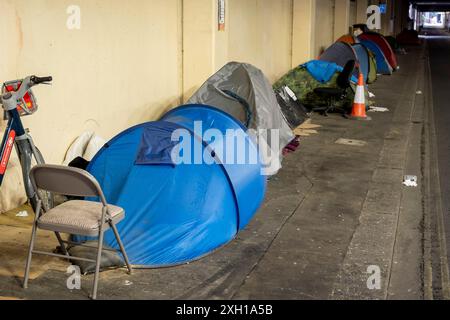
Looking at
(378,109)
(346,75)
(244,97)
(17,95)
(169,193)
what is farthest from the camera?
(378,109)

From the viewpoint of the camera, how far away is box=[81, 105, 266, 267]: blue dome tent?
4.54 metres

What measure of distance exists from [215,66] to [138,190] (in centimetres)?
406

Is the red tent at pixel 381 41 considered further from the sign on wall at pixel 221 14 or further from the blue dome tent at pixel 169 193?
the blue dome tent at pixel 169 193

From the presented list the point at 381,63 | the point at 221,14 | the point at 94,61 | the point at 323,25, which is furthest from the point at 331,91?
the point at 381,63

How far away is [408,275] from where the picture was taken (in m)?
4.49

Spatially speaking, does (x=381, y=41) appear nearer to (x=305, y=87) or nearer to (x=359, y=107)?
(x=305, y=87)

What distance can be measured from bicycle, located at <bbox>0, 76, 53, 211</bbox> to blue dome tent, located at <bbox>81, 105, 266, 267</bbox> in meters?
0.56

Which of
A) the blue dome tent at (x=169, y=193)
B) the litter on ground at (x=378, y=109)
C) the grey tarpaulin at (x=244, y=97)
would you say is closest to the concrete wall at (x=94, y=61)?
the grey tarpaulin at (x=244, y=97)

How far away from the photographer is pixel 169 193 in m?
4.61

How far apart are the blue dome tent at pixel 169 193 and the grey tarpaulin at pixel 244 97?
2314mm

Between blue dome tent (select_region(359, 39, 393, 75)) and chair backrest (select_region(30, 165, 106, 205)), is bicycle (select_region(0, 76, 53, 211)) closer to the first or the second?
chair backrest (select_region(30, 165, 106, 205))

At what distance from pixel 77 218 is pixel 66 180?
278mm

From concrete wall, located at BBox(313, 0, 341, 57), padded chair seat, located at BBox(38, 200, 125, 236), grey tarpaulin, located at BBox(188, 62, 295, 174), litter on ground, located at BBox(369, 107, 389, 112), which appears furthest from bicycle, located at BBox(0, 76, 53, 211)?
concrete wall, located at BBox(313, 0, 341, 57)

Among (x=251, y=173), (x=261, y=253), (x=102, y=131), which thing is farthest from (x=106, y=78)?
(x=261, y=253)
